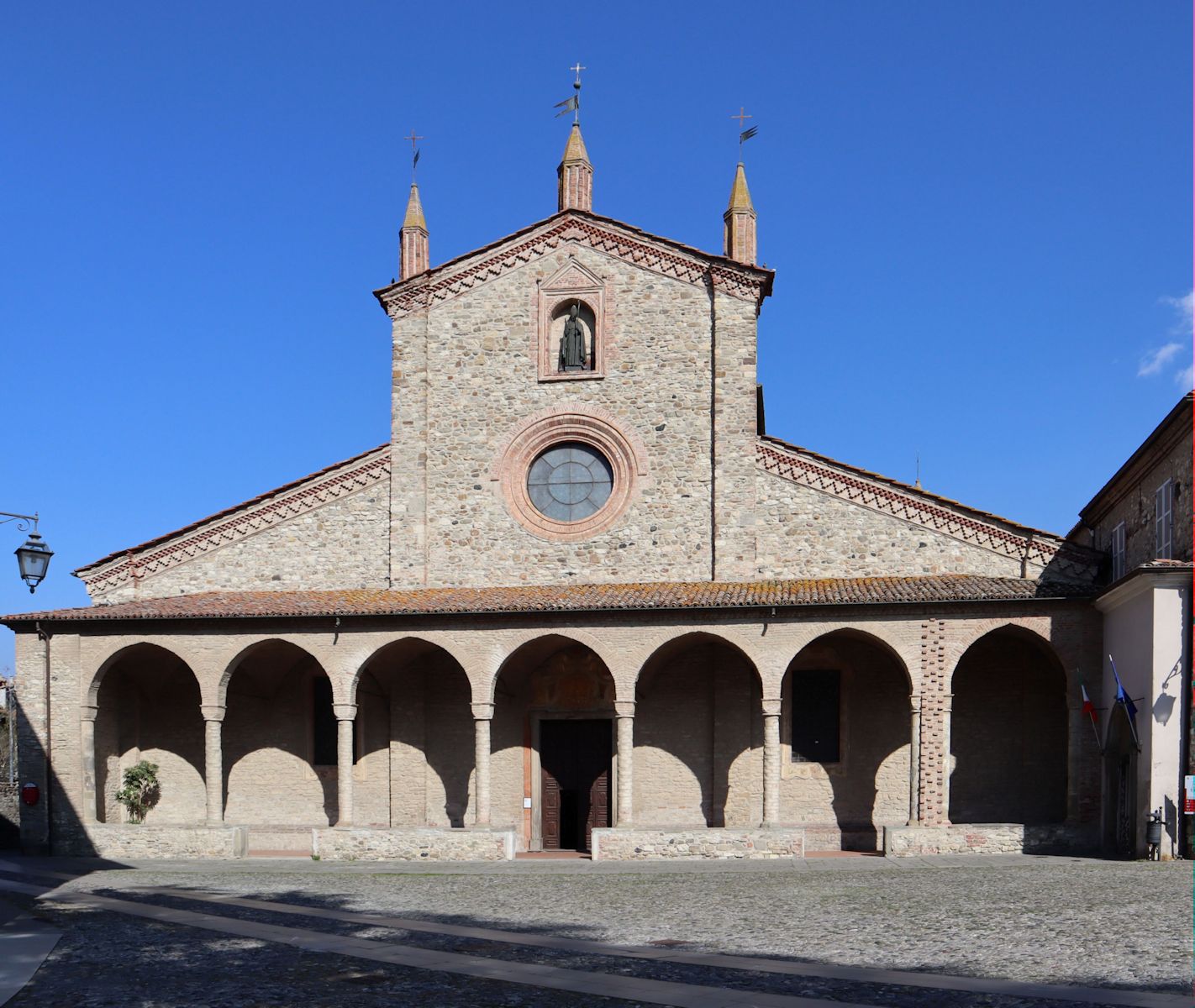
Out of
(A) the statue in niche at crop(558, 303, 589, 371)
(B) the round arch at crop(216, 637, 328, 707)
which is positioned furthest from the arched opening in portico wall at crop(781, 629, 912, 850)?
(B) the round arch at crop(216, 637, 328, 707)

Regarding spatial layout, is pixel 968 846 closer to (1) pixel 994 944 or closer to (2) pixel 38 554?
(1) pixel 994 944

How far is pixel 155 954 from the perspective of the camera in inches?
477

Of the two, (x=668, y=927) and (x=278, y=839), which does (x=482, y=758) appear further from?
(x=668, y=927)

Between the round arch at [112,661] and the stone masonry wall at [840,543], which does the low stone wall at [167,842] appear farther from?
the stone masonry wall at [840,543]

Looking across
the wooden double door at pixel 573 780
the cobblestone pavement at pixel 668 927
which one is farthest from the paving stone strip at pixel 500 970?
the wooden double door at pixel 573 780

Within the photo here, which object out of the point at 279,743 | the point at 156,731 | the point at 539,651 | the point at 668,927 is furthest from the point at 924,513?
the point at 156,731

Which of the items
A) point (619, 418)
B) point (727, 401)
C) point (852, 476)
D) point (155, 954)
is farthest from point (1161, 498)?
point (155, 954)

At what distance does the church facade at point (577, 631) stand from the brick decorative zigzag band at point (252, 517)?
6 centimetres

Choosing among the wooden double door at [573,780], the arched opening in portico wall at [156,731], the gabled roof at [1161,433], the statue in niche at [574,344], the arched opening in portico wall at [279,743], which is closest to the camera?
the gabled roof at [1161,433]

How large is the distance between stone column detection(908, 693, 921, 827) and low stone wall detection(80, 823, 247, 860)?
12273 millimetres

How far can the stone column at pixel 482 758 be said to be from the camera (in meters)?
22.9

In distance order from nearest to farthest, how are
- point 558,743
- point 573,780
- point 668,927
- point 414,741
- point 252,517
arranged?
point 668,927, point 414,741, point 573,780, point 558,743, point 252,517

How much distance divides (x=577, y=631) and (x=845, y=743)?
5641 mm

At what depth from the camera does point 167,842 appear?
2311 cm
